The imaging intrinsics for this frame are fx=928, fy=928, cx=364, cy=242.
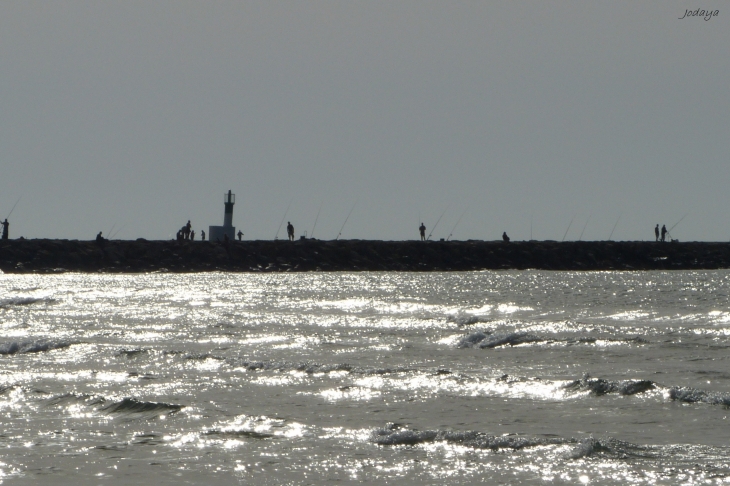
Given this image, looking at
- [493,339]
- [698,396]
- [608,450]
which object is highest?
[493,339]

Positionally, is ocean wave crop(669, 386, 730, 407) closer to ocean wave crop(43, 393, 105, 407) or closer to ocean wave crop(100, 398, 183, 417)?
ocean wave crop(100, 398, 183, 417)

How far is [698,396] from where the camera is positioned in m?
9.88

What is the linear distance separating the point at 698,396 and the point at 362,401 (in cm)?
358

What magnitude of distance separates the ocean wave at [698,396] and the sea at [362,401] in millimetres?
31

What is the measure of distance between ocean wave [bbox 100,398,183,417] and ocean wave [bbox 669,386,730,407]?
208 inches

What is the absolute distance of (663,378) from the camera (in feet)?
37.9

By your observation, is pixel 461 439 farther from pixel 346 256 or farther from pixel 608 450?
pixel 346 256

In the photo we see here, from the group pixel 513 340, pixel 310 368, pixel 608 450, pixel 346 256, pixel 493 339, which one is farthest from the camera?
pixel 346 256

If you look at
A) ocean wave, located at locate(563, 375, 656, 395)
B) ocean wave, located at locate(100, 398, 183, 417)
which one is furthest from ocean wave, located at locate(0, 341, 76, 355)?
ocean wave, located at locate(563, 375, 656, 395)

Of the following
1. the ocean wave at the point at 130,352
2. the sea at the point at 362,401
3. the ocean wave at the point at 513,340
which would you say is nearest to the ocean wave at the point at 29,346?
the sea at the point at 362,401

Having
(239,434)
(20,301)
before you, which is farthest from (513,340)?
(20,301)

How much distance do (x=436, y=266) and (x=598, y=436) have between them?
51.8 m

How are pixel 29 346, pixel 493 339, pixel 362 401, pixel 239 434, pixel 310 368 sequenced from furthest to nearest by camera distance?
pixel 493 339, pixel 29 346, pixel 310 368, pixel 362 401, pixel 239 434

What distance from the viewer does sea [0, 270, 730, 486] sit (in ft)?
23.5
